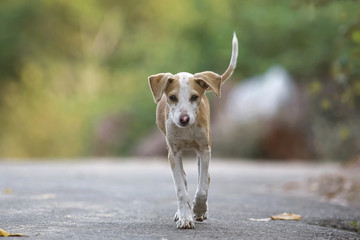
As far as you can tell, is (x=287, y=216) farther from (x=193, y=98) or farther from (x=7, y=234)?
(x=7, y=234)

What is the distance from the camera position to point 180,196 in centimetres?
532

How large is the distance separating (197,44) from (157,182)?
15.2 metres

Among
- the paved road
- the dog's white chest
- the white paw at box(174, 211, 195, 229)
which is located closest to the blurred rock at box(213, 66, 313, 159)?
the paved road

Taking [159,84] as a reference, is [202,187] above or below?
below

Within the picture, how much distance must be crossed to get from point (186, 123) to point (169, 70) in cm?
1908

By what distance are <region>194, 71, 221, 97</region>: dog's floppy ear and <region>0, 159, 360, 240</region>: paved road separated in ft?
3.70

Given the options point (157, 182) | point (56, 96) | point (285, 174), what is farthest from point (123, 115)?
point (157, 182)

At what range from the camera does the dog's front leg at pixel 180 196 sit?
16.9 feet

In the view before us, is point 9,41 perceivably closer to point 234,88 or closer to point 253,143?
point 234,88

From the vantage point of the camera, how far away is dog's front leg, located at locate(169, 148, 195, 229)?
5.16 metres

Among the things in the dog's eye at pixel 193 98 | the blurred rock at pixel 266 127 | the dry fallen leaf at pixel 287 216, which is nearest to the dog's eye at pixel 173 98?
the dog's eye at pixel 193 98

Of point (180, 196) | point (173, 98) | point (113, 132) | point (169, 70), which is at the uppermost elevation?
point (169, 70)

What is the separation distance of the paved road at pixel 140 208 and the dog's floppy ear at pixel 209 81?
113 centimetres

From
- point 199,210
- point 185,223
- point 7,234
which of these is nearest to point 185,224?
point 185,223
